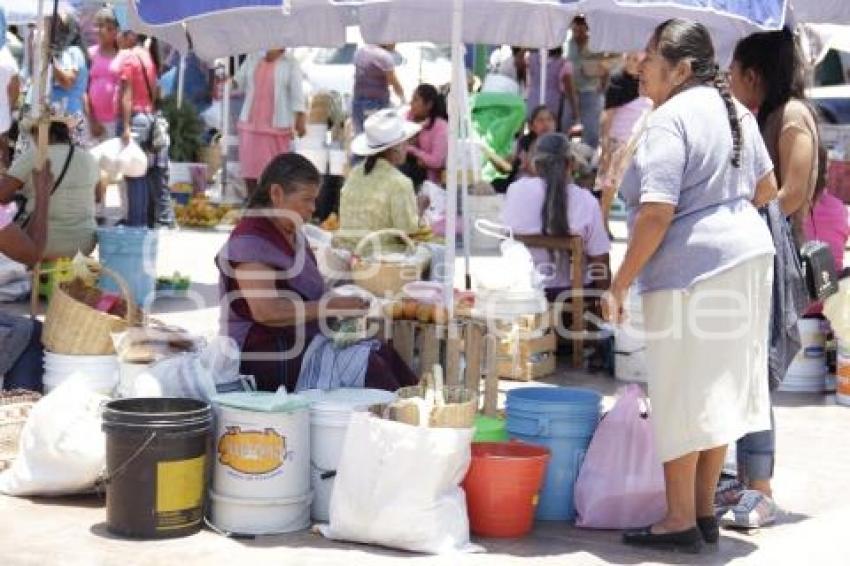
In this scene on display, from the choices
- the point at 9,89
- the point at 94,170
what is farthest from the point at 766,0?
the point at 9,89

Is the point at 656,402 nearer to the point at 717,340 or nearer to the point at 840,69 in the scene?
the point at 717,340

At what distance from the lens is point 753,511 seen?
18.3ft

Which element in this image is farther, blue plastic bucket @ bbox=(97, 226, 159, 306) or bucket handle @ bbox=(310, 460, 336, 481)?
blue plastic bucket @ bbox=(97, 226, 159, 306)

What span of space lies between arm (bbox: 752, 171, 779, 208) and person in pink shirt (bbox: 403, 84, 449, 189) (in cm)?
771

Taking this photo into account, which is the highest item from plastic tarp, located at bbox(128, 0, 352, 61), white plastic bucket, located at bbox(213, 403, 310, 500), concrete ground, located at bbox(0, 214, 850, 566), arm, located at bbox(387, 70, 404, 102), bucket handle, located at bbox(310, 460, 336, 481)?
arm, located at bbox(387, 70, 404, 102)

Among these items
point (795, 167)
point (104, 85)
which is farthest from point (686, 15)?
point (104, 85)

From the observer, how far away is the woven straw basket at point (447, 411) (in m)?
5.13

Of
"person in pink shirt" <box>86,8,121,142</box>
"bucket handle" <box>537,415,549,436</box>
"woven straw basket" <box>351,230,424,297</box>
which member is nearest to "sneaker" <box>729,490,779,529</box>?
"bucket handle" <box>537,415,549,436</box>

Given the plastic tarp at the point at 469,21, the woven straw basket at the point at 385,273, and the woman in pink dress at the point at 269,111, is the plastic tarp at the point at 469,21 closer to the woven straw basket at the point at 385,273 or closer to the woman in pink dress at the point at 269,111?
the woven straw basket at the point at 385,273

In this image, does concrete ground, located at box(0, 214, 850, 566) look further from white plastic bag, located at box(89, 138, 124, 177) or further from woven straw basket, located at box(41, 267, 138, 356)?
white plastic bag, located at box(89, 138, 124, 177)

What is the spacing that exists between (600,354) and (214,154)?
10.3 meters

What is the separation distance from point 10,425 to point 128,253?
13.2 feet

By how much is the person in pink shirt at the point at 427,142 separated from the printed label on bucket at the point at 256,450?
7.79 metres

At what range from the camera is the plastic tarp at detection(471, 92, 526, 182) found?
1570 centimetres
